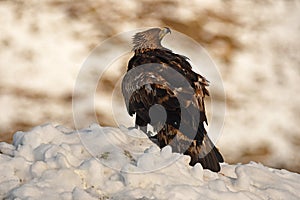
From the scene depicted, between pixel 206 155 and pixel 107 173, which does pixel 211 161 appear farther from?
pixel 107 173

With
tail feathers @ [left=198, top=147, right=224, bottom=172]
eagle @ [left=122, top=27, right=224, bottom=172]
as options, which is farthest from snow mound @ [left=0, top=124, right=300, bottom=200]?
eagle @ [left=122, top=27, right=224, bottom=172]

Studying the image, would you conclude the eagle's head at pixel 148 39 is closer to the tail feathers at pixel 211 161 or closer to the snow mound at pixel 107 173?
the snow mound at pixel 107 173

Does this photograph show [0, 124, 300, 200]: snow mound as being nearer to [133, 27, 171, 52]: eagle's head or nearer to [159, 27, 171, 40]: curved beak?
[133, 27, 171, 52]: eagle's head

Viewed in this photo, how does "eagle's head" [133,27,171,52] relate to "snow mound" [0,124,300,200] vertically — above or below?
above

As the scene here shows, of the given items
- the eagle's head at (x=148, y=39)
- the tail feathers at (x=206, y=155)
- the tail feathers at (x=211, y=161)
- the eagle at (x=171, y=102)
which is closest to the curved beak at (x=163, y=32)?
the eagle's head at (x=148, y=39)

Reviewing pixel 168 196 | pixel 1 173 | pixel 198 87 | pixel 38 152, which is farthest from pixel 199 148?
pixel 1 173

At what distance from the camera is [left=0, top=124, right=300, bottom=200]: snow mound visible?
5.44 m

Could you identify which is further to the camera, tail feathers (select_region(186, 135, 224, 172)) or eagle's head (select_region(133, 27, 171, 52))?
eagle's head (select_region(133, 27, 171, 52))

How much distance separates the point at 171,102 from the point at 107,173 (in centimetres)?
201

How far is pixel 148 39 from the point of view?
9.25 meters

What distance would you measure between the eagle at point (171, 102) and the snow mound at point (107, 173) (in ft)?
1.71

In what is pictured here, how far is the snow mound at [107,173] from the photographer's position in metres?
5.44

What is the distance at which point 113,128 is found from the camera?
271 inches

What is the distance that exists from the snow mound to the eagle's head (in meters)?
2.74
